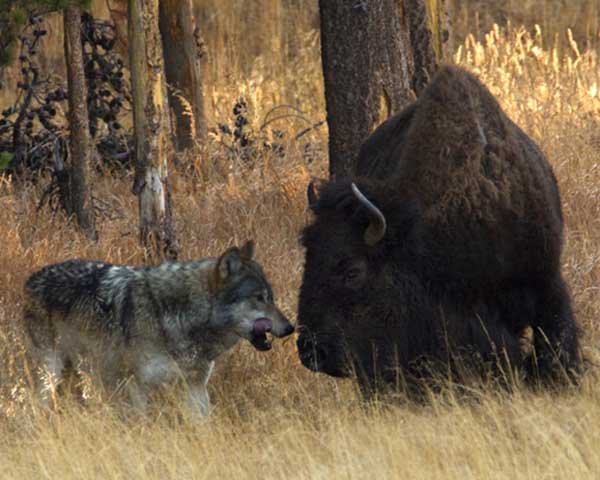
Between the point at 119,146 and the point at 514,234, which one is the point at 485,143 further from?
the point at 119,146

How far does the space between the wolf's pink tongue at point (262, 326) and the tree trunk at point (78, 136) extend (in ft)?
13.7

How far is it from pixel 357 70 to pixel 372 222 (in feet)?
11.7

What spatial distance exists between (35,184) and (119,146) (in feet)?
3.93

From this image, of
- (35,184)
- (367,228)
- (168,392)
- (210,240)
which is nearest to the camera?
(367,228)

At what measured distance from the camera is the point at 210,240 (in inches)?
449

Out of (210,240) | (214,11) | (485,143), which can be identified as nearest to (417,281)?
(485,143)

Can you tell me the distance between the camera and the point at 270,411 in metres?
7.67

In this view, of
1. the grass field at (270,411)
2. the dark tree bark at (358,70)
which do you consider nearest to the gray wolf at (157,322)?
the grass field at (270,411)

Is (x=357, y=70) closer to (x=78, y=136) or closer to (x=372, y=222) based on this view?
(x=78, y=136)

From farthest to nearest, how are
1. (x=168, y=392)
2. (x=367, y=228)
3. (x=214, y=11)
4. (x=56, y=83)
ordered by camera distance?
1. (x=214, y=11)
2. (x=56, y=83)
3. (x=168, y=392)
4. (x=367, y=228)

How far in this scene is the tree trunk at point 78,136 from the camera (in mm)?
11570

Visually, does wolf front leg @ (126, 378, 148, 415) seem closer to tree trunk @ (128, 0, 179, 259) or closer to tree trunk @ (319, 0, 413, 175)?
tree trunk @ (128, 0, 179, 259)

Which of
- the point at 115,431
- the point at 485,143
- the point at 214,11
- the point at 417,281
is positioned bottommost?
the point at 115,431

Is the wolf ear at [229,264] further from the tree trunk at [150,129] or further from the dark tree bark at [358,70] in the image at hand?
the dark tree bark at [358,70]
